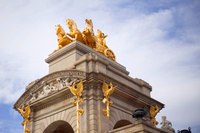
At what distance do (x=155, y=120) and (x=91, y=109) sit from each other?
7830 millimetres

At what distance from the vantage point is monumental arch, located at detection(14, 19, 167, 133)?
26641 millimetres

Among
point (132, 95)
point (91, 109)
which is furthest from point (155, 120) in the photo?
point (91, 109)

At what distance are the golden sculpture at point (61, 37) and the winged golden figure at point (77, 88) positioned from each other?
25.0 feet

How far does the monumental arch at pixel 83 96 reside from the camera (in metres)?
26.6

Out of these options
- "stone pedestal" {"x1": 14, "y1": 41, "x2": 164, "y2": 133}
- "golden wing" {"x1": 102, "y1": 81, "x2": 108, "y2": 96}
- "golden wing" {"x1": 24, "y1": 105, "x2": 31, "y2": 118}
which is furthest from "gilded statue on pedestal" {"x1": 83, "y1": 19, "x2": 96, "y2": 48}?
"golden wing" {"x1": 24, "y1": 105, "x2": 31, "y2": 118}

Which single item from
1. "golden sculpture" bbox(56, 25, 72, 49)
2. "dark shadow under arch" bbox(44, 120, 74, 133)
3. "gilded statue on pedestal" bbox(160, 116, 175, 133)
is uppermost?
"golden sculpture" bbox(56, 25, 72, 49)

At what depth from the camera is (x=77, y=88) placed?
27047 millimetres

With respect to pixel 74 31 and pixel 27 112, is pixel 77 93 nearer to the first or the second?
pixel 27 112

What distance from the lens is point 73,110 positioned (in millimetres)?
27312

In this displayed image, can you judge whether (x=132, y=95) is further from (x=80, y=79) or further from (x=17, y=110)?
(x=17, y=110)

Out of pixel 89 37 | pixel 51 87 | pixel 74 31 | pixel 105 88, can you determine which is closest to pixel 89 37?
pixel 89 37

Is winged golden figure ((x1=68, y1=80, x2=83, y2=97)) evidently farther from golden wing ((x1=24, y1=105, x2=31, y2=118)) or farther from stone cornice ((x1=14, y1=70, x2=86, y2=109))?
golden wing ((x1=24, y1=105, x2=31, y2=118))

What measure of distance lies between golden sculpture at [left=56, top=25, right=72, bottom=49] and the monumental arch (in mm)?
1151

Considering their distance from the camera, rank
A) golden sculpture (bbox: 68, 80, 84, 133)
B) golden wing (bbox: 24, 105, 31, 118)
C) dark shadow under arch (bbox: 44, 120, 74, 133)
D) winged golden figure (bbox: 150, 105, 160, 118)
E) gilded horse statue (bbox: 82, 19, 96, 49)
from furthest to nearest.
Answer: gilded horse statue (bbox: 82, 19, 96, 49) → winged golden figure (bbox: 150, 105, 160, 118) → golden wing (bbox: 24, 105, 31, 118) → dark shadow under arch (bbox: 44, 120, 74, 133) → golden sculpture (bbox: 68, 80, 84, 133)
